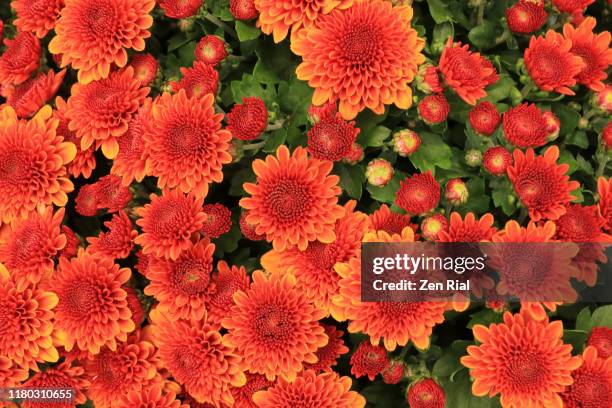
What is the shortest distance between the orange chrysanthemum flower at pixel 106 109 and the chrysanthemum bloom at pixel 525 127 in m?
1.14

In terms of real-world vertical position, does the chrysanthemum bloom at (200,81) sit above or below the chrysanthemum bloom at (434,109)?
above

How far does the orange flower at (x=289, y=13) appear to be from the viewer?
5.56 feet

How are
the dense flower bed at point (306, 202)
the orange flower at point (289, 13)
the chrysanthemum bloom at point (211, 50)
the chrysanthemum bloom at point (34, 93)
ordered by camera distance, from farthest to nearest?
the chrysanthemum bloom at point (34, 93), the chrysanthemum bloom at point (211, 50), the orange flower at point (289, 13), the dense flower bed at point (306, 202)

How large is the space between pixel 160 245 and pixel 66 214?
54 cm

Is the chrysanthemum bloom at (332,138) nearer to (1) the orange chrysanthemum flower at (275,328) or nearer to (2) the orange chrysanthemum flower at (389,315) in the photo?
(2) the orange chrysanthemum flower at (389,315)

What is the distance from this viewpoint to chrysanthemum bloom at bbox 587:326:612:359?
60.7 inches

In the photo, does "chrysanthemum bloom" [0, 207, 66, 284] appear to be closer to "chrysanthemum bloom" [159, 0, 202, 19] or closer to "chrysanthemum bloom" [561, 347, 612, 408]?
"chrysanthemum bloom" [159, 0, 202, 19]

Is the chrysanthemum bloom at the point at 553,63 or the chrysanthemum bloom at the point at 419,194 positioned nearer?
the chrysanthemum bloom at the point at 419,194

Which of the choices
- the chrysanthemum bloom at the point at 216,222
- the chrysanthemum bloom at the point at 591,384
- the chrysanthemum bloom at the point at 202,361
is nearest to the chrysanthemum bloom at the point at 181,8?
the chrysanthemum bloom at the point at 216,222

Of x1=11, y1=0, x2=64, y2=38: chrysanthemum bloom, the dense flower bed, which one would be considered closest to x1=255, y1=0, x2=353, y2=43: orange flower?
the dense flower bed

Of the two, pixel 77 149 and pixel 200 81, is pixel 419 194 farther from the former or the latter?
pixel 77 149

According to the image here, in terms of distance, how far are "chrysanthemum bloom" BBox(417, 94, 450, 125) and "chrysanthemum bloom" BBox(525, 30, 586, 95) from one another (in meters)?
0.30

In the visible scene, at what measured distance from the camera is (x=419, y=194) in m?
1.59

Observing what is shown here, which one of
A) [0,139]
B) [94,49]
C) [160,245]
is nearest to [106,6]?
[94,49]
